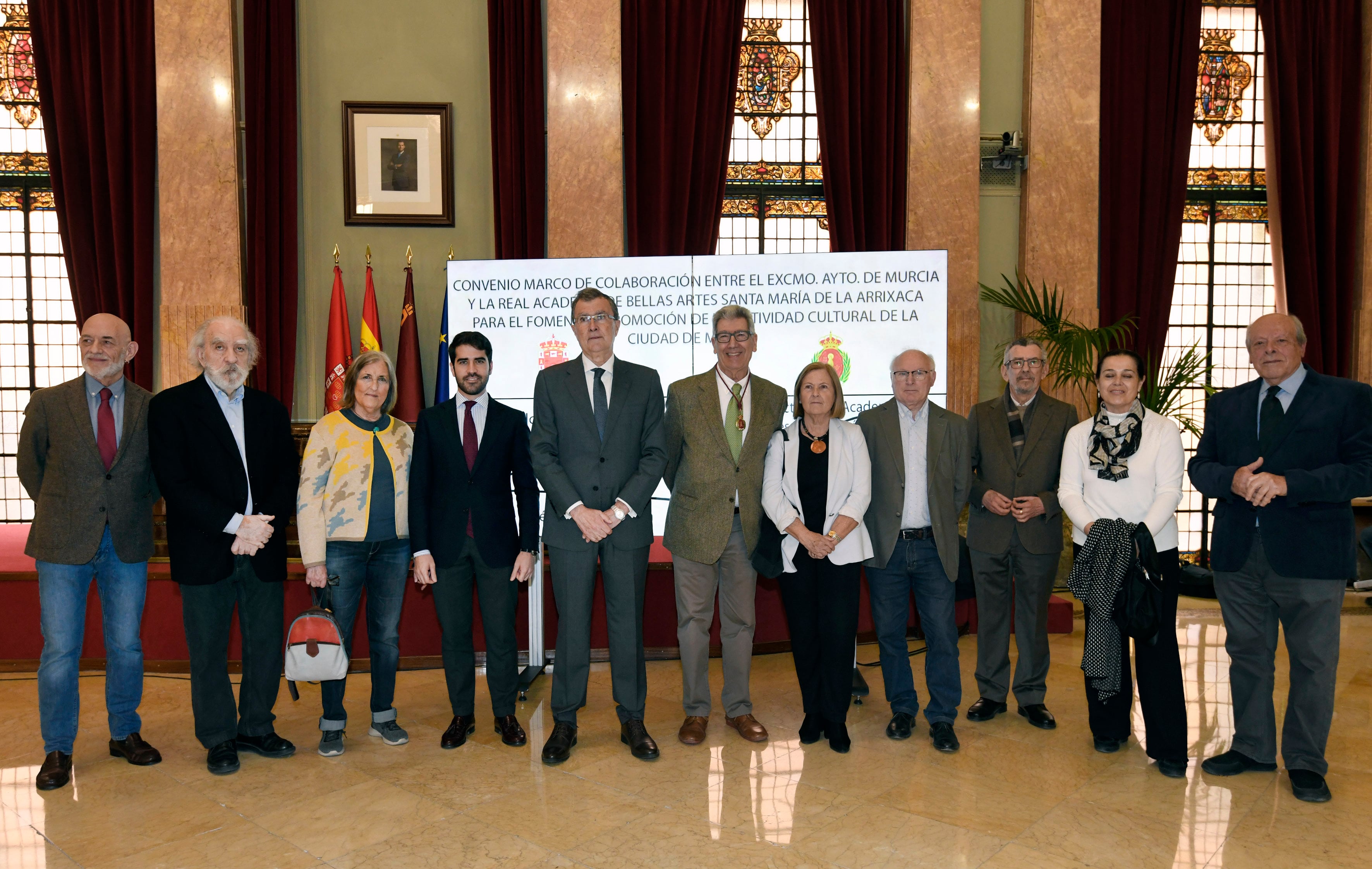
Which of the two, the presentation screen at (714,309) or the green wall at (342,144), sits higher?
the green wall at (342,144)

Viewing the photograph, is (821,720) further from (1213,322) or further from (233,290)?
(1213,322)

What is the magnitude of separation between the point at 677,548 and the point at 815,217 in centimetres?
426

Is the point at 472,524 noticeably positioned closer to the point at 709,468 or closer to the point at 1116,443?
the point at 709,468

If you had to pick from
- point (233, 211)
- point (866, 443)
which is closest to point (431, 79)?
point (233, 211)

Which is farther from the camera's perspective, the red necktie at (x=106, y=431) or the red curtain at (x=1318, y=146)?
the red curtain at (x=1318, y=146)

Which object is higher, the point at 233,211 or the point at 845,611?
the point at 233,211

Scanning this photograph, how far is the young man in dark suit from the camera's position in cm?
338

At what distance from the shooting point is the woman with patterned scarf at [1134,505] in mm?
3172

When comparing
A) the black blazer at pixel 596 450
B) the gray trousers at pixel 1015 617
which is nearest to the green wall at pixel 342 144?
the black blazer at pixel 596 450

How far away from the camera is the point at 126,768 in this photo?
3289 millimetres

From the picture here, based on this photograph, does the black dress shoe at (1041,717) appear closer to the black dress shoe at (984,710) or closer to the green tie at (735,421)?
the black dress shoe at (984,710)

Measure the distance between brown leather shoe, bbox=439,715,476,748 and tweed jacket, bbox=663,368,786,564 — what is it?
1.06 meters

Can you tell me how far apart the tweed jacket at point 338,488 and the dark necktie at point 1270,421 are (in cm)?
306

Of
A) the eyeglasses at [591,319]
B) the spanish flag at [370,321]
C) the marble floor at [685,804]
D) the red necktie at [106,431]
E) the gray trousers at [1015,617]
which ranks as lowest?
the marble floor at [685,804]
